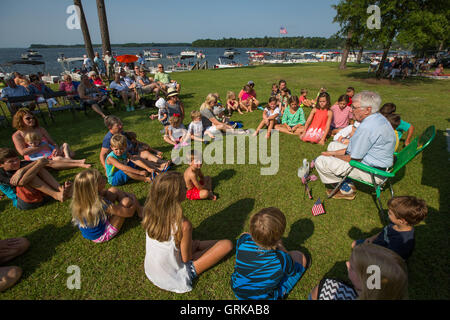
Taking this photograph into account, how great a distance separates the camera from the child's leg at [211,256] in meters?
2.58

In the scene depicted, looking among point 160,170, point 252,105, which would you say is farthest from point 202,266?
point 252,105

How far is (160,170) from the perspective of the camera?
194 inches

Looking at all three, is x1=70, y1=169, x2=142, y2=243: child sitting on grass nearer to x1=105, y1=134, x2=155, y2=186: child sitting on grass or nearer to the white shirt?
the white shirt

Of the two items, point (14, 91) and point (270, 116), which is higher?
point (14, 91)

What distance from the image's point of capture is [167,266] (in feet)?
7.57

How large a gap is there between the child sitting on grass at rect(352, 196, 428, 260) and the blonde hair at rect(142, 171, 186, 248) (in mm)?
2493

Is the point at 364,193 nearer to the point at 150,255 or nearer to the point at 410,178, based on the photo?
the point at 410,178

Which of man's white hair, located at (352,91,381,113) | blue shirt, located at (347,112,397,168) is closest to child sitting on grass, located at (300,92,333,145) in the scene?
man's white hair, located at (352,91,381,113)

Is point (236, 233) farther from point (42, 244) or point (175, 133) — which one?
point (175, 133)

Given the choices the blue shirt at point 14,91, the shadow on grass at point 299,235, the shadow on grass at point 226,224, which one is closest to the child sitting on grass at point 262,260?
the shadow on grass at point 299,235

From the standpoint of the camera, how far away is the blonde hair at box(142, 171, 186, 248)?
2.16m

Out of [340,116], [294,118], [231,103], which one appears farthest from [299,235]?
[231,103]

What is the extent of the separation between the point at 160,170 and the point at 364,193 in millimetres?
4481

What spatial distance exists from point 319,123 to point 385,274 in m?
5.29
